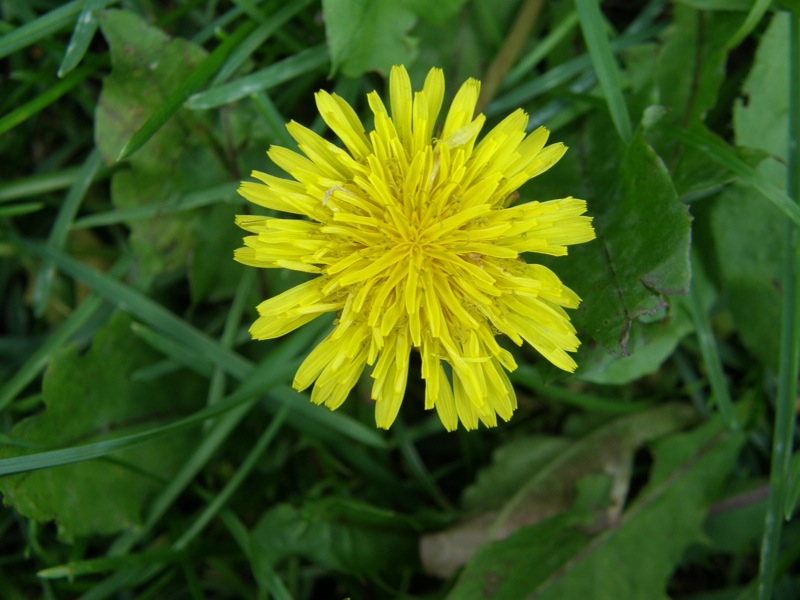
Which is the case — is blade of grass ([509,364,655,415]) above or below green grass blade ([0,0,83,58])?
below

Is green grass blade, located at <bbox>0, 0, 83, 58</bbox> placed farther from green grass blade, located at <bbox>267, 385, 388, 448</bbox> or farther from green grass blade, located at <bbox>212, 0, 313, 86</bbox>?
green grass blade, located at <bbox>267, 385, 388, 448</bbox>

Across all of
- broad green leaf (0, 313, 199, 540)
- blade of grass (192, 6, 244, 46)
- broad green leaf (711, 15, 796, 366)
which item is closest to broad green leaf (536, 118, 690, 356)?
broad green leaf (711, 15, 796, 366)

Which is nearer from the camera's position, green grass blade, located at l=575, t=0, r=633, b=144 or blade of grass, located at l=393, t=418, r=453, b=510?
green grass blade, located at l=575, t=0, r=633, b=144

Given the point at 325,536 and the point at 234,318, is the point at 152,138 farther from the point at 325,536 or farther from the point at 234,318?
the point at 325,536

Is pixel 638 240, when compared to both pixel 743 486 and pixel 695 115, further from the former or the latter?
pixel 743 486

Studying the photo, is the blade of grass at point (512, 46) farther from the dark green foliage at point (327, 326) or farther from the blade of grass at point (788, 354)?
the blade of grass at point (788, 354)

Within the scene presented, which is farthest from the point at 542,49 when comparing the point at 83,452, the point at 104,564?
the point at 104,564

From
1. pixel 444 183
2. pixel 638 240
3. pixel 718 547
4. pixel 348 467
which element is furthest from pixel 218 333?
pixel 718 547
